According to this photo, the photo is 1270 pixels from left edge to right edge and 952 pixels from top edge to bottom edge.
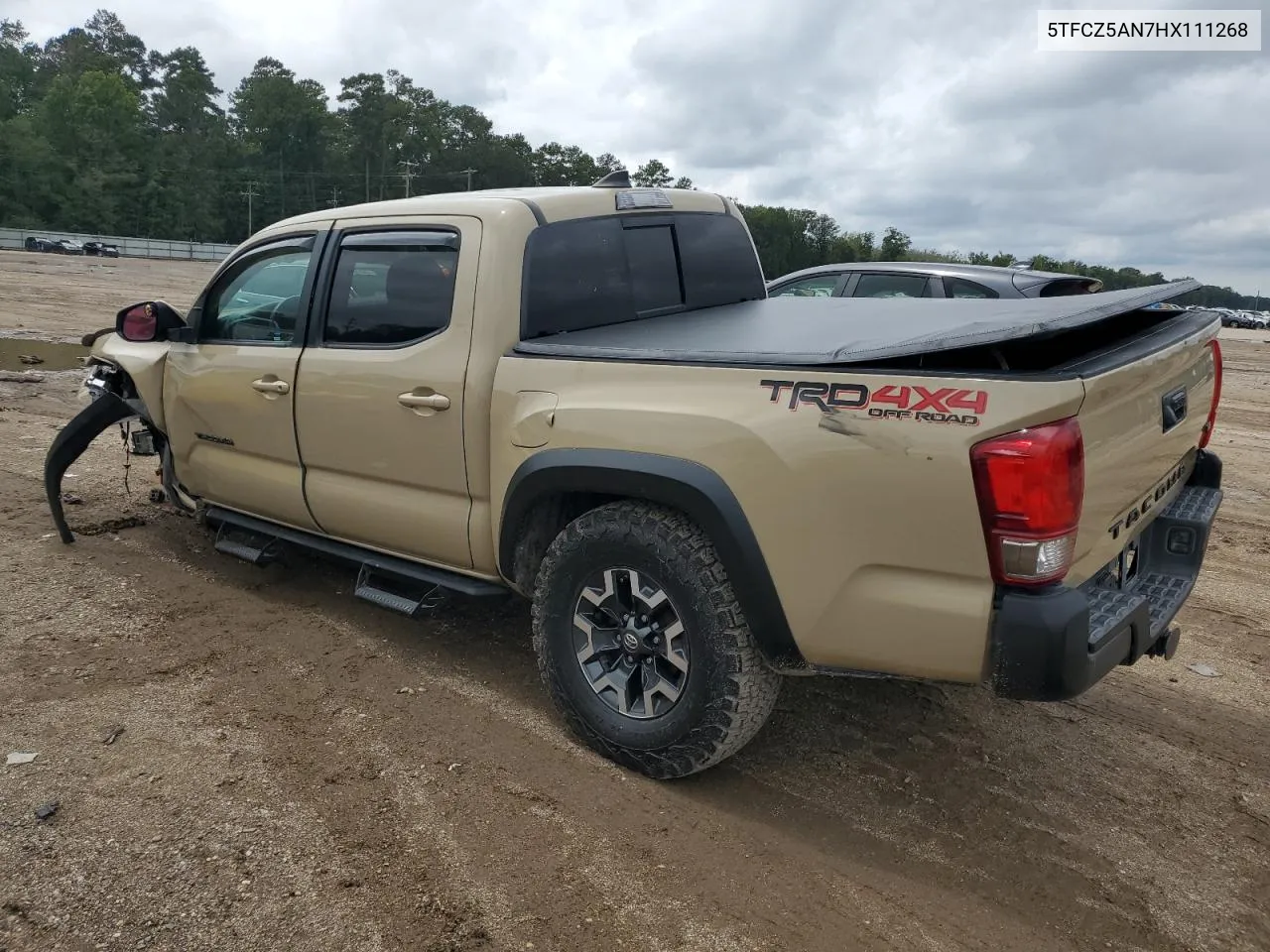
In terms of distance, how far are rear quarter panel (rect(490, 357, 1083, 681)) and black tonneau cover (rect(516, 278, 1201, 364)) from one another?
0.26 ft

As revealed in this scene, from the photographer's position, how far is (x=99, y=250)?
206 ft

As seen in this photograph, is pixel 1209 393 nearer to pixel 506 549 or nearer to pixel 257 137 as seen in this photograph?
pixel 506 549

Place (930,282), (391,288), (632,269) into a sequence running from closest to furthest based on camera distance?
(391,288) → (632,269) → (930,282)

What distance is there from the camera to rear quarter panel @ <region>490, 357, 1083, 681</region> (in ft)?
8.12

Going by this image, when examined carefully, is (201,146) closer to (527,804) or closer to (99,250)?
(99,250)

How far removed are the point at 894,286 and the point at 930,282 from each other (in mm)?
351

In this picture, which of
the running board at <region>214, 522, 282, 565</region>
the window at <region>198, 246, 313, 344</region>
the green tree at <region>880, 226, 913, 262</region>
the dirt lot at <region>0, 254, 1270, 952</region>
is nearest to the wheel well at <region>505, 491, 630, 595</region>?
the dirt lot at <region>0, 254, 1270, 952</region>

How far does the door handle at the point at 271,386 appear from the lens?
426 cm

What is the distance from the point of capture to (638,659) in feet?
10.7

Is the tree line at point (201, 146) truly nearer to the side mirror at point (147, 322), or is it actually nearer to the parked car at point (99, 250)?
the parked car at point (99, 250)

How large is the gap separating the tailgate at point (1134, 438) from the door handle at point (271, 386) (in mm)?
3256

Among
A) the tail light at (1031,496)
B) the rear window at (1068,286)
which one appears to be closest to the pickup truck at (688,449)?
the tail light at (1031,496)

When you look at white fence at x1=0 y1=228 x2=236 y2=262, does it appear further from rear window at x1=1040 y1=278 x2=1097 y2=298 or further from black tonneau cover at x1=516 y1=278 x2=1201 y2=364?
black tonneau cover at x1=516 y1=278 x2=1201 y2=364

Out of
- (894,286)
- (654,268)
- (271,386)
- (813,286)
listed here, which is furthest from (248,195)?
(654,268)
